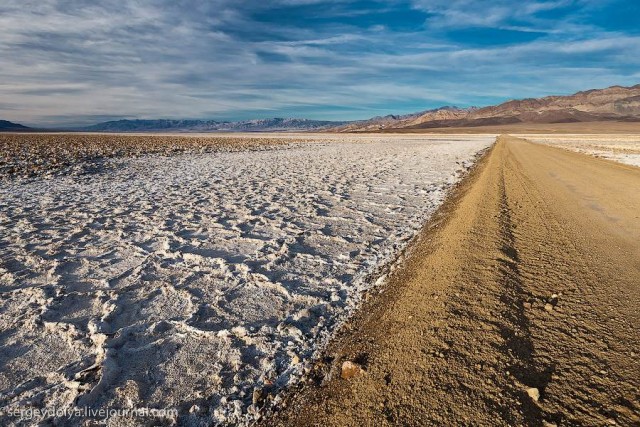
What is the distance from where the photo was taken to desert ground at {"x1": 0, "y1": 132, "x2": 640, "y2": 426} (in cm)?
229

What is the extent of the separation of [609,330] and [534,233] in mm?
2858

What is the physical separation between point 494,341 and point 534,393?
54 centimetres

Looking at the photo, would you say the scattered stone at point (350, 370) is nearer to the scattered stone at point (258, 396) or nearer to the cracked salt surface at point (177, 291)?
the cracked salt surface at point (177, 291)

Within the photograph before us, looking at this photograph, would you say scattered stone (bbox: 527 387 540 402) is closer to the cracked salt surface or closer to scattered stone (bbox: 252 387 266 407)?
the cracked salt surface

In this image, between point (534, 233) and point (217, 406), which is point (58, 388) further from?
point (534, 233)

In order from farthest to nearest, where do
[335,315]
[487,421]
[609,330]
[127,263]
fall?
[127,263], [335,315], [609,330], [487,421]

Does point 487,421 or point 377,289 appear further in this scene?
point 377,289

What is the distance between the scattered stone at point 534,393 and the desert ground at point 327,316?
25 mm

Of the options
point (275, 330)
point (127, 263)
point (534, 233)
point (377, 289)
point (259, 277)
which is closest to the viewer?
point (275, 330)

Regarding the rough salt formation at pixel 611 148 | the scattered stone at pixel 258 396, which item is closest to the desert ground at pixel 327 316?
the scattered stone at pixel 258 396

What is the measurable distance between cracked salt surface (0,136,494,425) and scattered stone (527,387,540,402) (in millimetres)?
1542

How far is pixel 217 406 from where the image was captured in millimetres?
2408

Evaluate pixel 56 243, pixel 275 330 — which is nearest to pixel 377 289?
pixel 275 330

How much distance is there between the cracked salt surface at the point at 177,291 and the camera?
260cm
